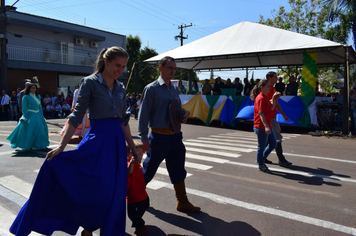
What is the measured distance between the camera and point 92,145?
2693mm

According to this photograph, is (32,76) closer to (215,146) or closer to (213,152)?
(215,146)

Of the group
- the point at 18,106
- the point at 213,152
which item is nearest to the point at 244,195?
the point at 213,152

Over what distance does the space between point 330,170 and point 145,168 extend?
443 cm

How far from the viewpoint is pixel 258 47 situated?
14930 millimetres

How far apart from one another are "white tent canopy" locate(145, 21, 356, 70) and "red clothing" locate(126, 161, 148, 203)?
39.2 feet

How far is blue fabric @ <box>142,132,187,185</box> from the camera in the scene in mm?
3738

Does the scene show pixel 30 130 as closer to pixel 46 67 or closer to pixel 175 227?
pixel 175 227

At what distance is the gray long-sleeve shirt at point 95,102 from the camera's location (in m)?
2.74

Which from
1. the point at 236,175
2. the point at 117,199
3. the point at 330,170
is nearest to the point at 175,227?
the point at 117,199

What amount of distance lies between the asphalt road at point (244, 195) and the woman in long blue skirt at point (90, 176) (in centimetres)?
85

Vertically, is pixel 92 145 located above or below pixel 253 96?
below

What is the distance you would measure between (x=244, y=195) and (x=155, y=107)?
208 cm

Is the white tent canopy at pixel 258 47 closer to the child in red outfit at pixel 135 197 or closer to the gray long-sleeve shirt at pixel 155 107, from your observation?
the gray long-sleeve shirt at pixel 155 107

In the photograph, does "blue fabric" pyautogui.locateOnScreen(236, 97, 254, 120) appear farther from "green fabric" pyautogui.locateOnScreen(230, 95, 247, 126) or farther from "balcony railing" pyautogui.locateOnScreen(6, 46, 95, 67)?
"balcony railing" pyautogui.locateOnScreen(6, 46, 95, 67)
